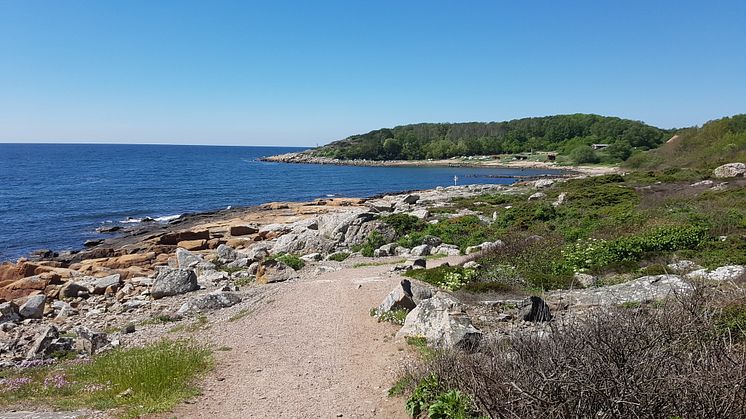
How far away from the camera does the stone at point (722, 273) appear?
12438 millimetres

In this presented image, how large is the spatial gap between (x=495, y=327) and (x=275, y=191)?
68.9 metres

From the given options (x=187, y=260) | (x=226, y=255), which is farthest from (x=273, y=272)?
(x=187, y=260)

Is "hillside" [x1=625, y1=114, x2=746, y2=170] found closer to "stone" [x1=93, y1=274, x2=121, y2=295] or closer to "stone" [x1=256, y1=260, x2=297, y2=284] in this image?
"stone" [x1=256, y1=260, x2=297, y2=284]

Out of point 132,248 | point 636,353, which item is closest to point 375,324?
point 636,353

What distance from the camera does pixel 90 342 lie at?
1307 centimetres

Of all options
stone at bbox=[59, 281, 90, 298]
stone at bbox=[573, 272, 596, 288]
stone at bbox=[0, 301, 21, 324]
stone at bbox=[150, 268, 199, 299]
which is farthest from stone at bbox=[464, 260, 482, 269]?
stone at bbox=[59, 281, 90, 298]

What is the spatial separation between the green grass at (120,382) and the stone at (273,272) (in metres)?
8.91

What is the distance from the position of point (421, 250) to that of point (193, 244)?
16742 millimetres

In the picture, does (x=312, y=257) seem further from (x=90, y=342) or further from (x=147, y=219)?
(x=147, y=219)

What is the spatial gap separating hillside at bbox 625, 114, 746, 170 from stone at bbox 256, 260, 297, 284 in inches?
2018

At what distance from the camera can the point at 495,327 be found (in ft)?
37.0

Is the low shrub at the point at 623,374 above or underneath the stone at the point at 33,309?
→ above

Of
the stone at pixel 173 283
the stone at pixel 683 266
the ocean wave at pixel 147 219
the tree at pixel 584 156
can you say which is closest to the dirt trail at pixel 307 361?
the stone at pixel 173 283

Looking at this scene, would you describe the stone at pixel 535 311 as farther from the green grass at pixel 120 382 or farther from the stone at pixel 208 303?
the stone at pixel 208 303
